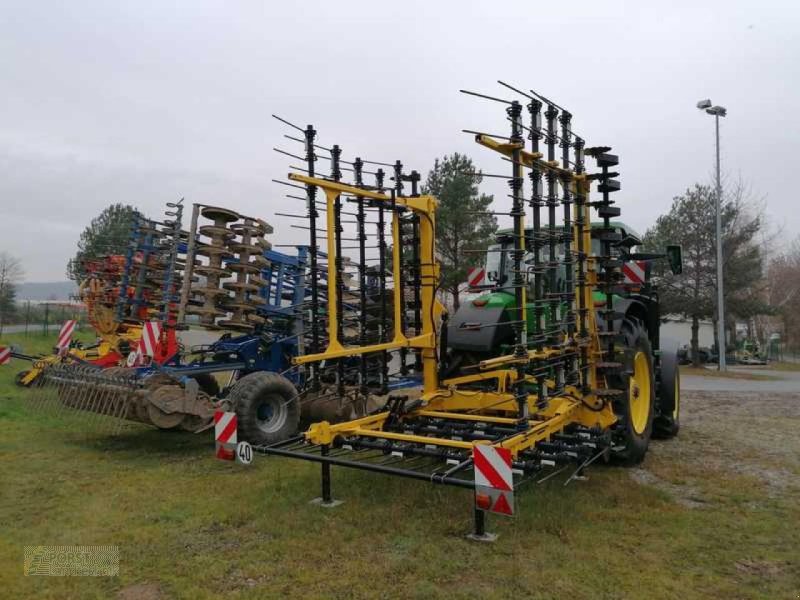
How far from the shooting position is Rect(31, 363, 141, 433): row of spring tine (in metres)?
6.38

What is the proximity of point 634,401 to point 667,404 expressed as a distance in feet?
4.75

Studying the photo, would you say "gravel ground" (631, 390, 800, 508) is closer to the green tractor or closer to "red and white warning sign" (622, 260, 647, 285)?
the green tractor

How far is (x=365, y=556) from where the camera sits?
3664mm

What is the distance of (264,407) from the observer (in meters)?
6.74

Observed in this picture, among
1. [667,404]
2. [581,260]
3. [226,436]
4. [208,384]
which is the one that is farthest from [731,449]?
[208,384]

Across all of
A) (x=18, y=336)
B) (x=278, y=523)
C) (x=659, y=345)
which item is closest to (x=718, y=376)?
(x=659, y=345)

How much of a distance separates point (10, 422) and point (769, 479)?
28.8 feet

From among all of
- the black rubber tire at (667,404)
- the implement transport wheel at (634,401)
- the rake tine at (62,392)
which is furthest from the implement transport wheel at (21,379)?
the black rubber tire at (667,404)

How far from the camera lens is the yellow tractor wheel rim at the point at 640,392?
19.5 ft

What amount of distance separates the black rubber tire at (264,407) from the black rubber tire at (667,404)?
13.8 feet

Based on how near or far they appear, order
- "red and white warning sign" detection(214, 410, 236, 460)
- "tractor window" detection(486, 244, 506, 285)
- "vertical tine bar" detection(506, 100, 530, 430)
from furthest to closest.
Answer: "tractor window" detection(486, 244, 506, 285), "red and white warning sign" detection(214, 410, 236, 460), "vertical tine bar" detection(506, 100, 530, 430)

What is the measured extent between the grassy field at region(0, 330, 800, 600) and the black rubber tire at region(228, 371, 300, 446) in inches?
16.2

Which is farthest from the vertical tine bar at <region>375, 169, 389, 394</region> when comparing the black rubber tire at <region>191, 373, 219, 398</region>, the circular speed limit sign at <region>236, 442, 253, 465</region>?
the black rubber tire at <region>191, 373, 219, 398</region>

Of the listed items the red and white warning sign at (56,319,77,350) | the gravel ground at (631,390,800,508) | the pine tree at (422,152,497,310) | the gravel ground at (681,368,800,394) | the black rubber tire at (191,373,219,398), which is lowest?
the gravel ground at (681,368,800,394)
